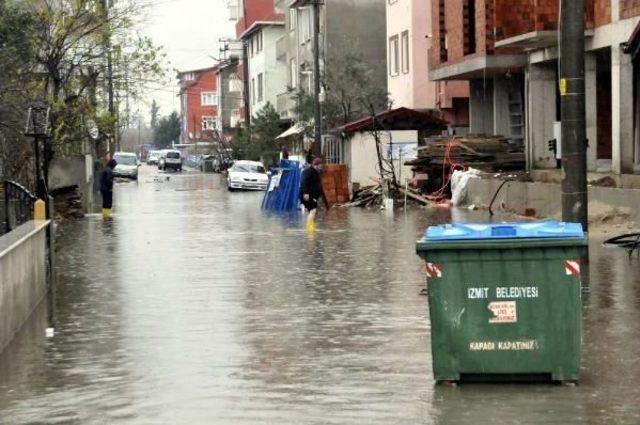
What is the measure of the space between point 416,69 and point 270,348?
3861 cm

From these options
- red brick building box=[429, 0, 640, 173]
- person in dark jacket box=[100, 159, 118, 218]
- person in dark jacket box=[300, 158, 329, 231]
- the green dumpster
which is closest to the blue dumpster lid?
the green dumpster

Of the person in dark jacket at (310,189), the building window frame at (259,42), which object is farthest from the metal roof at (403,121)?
the building window frame at (259,42)

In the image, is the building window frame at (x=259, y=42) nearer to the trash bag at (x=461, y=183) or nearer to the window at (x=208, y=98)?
the trash bag at (x=461, y=183)

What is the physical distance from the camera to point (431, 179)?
1501 inches

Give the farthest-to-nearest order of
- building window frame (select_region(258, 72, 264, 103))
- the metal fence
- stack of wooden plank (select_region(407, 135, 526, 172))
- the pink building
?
building window frame (select_region(258, 72, 264, 103)), the pink building, stack of wooden plank (select_region(407, 135, 526, 172)), the metal fence

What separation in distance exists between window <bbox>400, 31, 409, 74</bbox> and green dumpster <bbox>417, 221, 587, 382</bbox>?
41.5m

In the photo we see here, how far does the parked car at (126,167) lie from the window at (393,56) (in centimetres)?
2446

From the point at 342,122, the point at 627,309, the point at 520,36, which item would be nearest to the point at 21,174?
the point at 520,36

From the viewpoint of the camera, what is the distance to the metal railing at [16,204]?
15773 millimetres

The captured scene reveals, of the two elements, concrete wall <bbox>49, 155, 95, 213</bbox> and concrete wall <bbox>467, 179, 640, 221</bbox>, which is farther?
concrete wall <bbox>49, 155, 95, 213</bbox>

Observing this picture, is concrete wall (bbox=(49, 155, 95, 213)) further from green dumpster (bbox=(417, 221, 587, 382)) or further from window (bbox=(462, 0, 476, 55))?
green dumpster (bbox=(417, 221, 587, 382))

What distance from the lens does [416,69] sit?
49.0 metres

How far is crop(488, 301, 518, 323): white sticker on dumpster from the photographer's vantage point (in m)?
8.83

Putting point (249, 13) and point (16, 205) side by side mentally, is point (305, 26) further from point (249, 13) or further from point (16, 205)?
point (16, 205)
